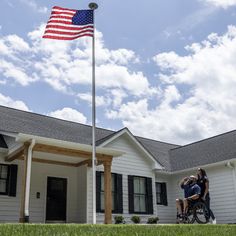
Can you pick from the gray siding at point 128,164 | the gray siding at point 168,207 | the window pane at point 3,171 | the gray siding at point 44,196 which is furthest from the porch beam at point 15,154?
the gray siding at point 168,207

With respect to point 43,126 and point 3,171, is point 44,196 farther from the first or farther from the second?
point 43,126

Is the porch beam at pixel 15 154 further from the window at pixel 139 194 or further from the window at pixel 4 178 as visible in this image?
the window at pixel 139 194

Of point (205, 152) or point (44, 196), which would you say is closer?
point (44, 196)

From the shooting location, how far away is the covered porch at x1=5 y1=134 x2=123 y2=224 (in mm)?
11109

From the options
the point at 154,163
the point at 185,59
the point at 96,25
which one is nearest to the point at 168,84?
the point at 185,59

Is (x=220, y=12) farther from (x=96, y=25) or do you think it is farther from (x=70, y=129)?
(x=70, y=129)

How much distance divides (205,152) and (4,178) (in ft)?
32.3

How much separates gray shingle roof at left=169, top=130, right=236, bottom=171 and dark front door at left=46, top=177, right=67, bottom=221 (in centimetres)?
613

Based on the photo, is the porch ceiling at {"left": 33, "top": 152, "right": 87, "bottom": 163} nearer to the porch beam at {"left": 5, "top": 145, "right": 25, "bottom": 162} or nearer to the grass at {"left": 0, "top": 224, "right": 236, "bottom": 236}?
the porch beam at {"left": 5, "top": 145, "right": 25, "bottom": 162}

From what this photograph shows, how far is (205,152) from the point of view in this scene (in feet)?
57.4

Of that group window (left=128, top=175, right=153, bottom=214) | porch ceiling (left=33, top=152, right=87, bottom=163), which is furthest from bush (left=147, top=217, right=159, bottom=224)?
porch ceiling (left=33, top=152, right=87, bottom=163)

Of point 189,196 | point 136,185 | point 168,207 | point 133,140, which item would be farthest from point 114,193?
point 189,196

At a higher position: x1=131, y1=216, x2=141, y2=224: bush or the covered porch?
the covered porch

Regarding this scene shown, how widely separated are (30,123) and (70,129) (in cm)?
210
